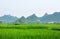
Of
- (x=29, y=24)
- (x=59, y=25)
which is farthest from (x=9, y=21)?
(x=59, y=25)

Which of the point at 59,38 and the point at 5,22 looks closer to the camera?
the point at 59,38

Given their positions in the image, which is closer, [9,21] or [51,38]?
[51,38]

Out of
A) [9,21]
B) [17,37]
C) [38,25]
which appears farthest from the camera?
[9,21]

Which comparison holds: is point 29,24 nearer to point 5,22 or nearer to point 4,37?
point 5,22

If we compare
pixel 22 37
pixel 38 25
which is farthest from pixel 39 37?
pixel 38 25

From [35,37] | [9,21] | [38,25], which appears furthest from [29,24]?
[35,37]

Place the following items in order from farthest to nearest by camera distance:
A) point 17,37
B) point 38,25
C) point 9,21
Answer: point 9,21 < point 38,25 < point 17,37

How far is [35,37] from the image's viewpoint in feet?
13.3

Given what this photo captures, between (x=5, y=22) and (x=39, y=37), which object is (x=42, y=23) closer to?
(x=5, y=22)

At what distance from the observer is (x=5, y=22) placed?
6.82 meters

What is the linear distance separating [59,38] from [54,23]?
2718 mm

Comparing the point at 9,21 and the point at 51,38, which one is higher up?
the point at 9,21

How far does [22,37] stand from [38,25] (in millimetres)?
2534

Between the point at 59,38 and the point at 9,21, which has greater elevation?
the point at 9,21
